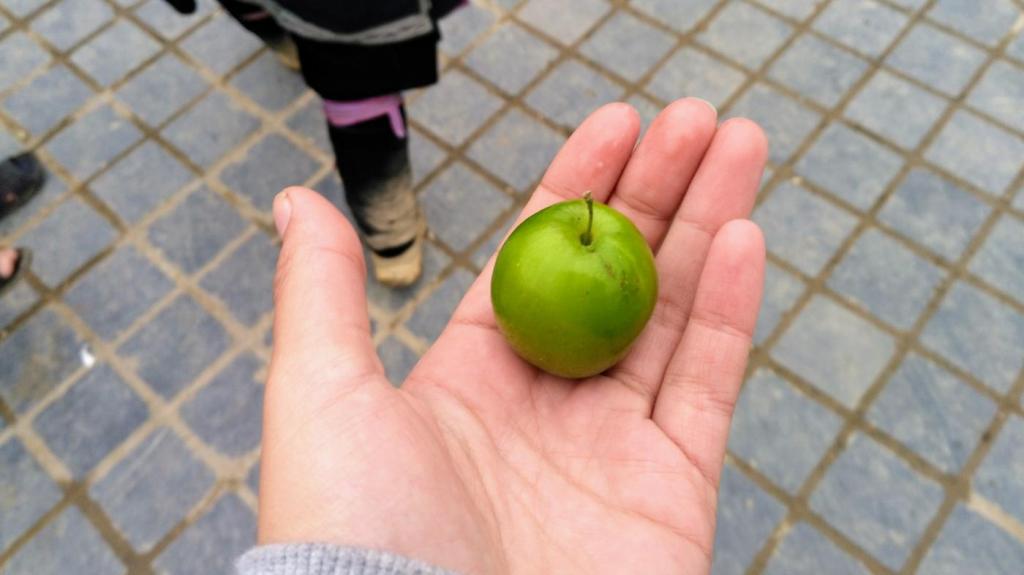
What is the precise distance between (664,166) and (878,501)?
1.56 meters

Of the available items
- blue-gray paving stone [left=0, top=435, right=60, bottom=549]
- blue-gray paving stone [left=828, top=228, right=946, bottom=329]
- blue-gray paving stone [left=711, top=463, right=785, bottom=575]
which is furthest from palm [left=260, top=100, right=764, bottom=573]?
blue-gray paving stone [left=0, top=435, right=60, bottom=549]

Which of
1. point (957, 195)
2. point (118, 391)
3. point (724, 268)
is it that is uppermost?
point (724, 268)

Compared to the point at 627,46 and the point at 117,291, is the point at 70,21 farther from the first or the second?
the point at 627,46

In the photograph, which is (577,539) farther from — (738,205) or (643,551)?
(738,205)

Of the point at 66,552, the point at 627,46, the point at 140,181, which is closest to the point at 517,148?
the point at 627,46

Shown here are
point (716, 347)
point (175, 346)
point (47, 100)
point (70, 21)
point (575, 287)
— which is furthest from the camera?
point (70, 21)

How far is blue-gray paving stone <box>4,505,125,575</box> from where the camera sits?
2984 millimetres

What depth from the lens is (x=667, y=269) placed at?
2561mm

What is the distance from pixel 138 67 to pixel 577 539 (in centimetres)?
372

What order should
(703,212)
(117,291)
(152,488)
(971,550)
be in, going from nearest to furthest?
1. (703,212)
2. (971,550)
3. (152,488)
4. (117,291)

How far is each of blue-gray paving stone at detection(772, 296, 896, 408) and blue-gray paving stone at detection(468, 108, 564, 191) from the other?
4.62 ft

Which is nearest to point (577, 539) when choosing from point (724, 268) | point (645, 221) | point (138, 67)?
point (724, 268)

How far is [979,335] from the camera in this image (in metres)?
3.35

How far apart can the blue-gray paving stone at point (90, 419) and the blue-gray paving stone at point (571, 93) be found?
2.38 m
